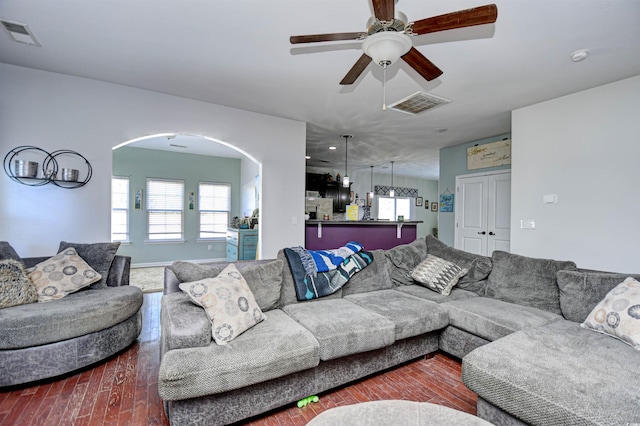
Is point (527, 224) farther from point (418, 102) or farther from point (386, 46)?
point (386, 46)

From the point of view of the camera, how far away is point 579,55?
271cm

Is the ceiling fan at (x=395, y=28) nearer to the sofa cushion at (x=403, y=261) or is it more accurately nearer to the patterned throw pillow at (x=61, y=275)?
the sofa cushion at (x=403, y=261)

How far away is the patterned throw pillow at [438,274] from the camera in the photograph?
2.94m

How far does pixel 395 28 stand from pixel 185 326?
2213mm

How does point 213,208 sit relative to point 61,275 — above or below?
above

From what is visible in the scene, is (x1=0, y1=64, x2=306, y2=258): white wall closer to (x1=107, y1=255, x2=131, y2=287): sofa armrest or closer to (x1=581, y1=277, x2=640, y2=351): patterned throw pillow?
(x1=107, y1=255, x2=131, y2=287): sofa armrest

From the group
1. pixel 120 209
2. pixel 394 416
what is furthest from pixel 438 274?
pixel 120 209

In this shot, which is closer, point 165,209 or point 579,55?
point 579,55

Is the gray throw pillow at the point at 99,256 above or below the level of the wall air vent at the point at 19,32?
below

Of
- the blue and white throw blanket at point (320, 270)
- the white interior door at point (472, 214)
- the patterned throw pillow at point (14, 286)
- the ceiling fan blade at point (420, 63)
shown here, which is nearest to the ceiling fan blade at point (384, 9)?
the ceiling fan blade at point (420, 63)

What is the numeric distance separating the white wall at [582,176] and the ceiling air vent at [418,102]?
4.74 feet

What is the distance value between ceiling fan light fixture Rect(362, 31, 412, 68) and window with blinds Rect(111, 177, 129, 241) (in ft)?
21.2

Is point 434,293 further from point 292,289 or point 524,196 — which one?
point 524,196

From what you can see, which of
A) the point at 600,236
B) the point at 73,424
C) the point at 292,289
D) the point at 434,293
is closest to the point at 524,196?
the point at 600,236
